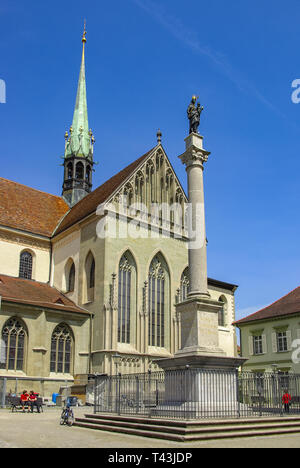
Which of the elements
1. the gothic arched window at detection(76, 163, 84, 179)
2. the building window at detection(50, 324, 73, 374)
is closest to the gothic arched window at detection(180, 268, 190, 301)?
the building window at detection(50, 324, 73, 374)

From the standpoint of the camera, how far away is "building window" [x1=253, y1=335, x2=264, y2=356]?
37594 mm

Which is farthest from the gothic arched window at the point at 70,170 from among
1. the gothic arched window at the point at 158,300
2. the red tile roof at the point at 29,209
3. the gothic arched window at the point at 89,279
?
the gothic arched window at the point at 158,300

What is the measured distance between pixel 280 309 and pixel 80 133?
25384 mm

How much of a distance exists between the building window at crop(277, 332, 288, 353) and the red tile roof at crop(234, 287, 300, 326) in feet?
4.78

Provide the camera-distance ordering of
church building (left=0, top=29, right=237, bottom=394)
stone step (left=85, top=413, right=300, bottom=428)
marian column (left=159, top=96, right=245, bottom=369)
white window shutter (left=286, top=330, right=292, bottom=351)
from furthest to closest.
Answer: white window shutter (left=286, top=330, right=292, bottom=351) → church building (left=0, top=29, right=237, bottom=394) → marian column (left=159, top=96, right=245, bottom=369) → stone step (left=85, top=413, right=300, bottom=428)

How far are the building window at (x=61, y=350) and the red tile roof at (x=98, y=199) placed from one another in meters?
8.32

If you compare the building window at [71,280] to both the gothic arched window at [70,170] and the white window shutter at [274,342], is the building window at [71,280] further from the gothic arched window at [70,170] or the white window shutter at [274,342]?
the white window shutter at [274,342]

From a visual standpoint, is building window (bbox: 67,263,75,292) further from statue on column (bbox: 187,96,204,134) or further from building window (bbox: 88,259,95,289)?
statue on column (bbox: 187,96,204,134)

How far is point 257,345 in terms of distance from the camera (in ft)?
125

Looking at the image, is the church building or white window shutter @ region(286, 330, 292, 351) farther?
white window shutter @ region(286, 330, 292, 351)

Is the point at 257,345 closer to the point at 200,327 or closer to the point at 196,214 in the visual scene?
the point at 196,214
